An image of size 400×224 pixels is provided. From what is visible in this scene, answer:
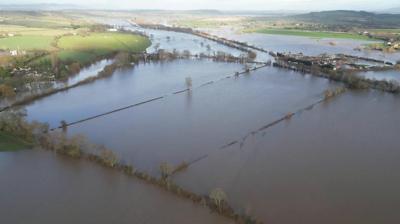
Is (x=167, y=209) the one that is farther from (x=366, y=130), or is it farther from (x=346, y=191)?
(x=366, y=130)

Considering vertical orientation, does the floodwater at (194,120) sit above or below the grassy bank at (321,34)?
below

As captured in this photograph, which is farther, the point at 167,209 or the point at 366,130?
the point at 366,130

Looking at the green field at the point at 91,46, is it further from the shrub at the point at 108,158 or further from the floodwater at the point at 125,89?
the shrub at the point at 108,158

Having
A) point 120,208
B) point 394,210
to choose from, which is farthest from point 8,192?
point 394,210

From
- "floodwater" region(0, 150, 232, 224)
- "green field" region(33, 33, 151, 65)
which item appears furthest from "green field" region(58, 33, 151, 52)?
"floodwater" region(0, 150, 232, 224)

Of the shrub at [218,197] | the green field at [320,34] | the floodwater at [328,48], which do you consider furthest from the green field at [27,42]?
the green field at [320,34]

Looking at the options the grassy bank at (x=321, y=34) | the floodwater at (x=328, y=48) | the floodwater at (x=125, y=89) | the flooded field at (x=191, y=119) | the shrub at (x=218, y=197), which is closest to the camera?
the shrub at (x=218, y=197)

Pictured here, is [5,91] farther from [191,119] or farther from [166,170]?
[166,170]

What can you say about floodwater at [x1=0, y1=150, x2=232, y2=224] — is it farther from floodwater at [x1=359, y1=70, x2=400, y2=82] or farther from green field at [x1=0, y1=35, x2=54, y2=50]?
green field at [x1=0, y1=35, x2=54, y2=50]
